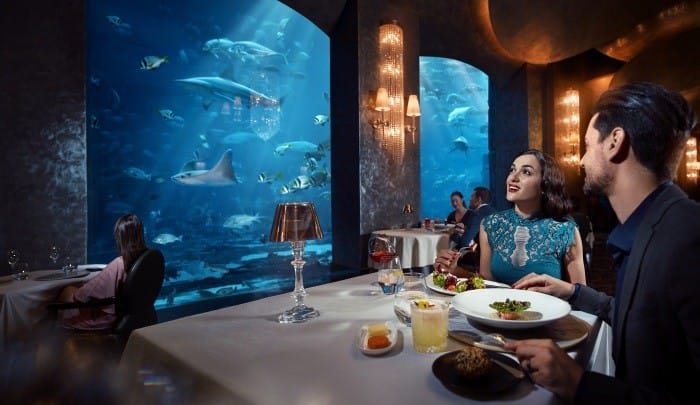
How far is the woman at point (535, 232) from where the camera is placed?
212 cm

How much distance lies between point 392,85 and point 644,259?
205 inches

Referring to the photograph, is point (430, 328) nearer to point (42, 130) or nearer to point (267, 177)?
point (42, 130)

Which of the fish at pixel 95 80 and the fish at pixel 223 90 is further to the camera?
the fish at pixel 223 90

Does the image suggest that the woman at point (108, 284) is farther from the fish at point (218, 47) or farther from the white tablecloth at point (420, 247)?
the fish at point (218, 47)

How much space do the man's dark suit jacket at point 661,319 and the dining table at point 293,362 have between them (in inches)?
5.7

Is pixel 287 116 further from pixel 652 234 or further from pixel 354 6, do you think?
pixel 652 234

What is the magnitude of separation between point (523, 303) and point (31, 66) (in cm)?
419

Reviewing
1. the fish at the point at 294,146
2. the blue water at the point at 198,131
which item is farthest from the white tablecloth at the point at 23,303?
the fish at the point at 294,146

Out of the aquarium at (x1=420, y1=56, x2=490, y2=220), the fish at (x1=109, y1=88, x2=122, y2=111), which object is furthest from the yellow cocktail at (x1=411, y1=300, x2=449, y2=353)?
the aquarium at (x1=420, y1=56, x2=490, y2=220)

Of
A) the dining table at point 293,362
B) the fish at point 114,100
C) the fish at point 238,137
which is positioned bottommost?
the dining table at point 293,362

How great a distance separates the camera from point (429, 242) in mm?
4355

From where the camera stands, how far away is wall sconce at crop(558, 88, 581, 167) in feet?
27.4

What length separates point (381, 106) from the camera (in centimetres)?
524

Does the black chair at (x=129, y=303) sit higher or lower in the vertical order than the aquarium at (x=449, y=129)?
lower
